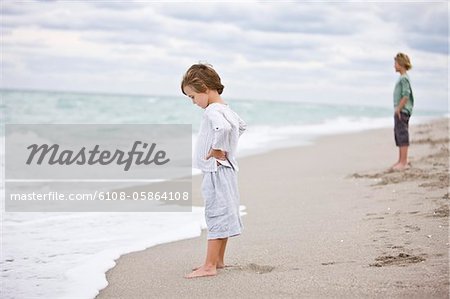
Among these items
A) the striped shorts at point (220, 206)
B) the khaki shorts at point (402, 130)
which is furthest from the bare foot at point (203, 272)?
the khaki shorts at point (402, 130)

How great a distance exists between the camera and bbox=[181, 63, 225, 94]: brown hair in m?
4.42

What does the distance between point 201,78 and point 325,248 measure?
5.49 ft

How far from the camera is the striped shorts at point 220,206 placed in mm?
4414

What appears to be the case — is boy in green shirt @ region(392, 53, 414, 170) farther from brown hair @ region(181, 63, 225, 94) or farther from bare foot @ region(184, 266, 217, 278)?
bare foot @ region(184, 266, 217, 278)

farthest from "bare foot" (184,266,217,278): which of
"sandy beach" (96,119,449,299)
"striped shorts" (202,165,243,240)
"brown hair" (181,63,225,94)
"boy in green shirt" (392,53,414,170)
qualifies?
"boy in green shirt" (392,53,414,170)

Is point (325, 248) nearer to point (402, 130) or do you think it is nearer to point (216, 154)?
point (216, 154)

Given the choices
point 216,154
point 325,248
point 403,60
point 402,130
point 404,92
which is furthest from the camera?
point 402,130

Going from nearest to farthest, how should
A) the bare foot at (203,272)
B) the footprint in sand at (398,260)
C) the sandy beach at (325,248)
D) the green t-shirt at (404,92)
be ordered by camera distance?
1. the sandy beach at (325,248)
2. the footprint in sand at (398,260)
3. the bare foot at (203,272)
4. the green t-shirt at (404,92)

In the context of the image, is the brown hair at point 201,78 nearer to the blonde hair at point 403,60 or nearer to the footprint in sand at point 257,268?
the footprint in sand at point 257,268

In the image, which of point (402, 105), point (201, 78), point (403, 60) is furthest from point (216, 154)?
point (402, 105)

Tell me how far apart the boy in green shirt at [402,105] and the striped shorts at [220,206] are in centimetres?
533

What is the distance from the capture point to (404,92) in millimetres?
9273

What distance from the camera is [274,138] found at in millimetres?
18641

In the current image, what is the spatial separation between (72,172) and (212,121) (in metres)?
7.02
